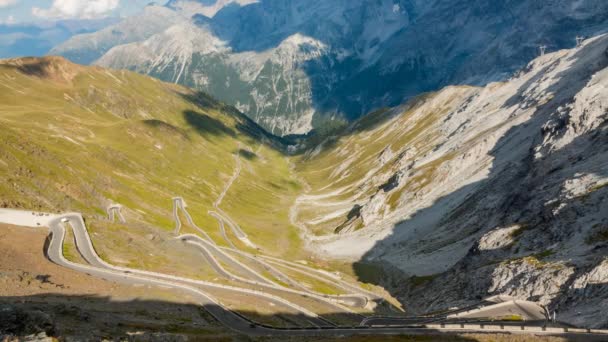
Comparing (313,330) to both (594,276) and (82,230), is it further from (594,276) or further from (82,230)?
(82,230)

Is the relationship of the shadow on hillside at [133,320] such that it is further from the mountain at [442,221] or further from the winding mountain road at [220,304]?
the mountain at [442,221]

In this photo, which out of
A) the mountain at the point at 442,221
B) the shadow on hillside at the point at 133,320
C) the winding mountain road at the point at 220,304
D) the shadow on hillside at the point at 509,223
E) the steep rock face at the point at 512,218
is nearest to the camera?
the shadow on hillside at the point at 133,320

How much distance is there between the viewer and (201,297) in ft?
256

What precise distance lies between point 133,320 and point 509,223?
89.3m

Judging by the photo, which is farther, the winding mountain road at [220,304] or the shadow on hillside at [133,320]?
the winding mountain road at [220,304]

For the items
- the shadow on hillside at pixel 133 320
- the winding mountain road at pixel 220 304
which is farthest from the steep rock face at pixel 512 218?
the shadow on hillside at pixel 133 320

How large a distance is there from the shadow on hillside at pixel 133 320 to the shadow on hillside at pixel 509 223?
3000cm

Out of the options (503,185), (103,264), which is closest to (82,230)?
(103,264)

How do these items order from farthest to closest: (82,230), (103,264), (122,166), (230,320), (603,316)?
(122,166), (82,230), (103,264), (230,320), (603,316)

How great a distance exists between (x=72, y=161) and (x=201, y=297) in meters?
100

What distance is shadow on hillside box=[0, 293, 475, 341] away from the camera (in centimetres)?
3578

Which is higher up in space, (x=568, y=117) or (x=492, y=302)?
(x=568, y=117)

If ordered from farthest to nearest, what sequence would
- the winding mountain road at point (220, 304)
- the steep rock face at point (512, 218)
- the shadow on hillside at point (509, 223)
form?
1. the shadow on hillside at point (509, 223)
2. the steep rock face at point (512, 218)
3. the winding mountain road at point (220, 304)

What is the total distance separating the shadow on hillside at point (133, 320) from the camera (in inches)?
1409
